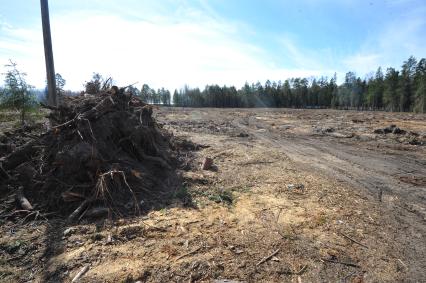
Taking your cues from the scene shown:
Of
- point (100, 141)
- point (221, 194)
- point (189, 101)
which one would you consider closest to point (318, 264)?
point (221, 194)

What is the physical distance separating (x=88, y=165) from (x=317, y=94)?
83015 mm

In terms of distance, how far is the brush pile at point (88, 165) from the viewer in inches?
204

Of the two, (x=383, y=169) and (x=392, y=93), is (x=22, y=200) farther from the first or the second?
(x=392, y=93)

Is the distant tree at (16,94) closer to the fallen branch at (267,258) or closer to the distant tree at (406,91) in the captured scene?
A: the fallen branch at (267,258)

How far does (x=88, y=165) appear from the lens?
5535 millimetres

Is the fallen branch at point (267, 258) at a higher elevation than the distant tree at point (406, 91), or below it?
below

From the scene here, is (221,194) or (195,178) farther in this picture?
(195,178)

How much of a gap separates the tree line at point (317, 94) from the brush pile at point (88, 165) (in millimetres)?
58336

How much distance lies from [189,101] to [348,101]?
4652 cm

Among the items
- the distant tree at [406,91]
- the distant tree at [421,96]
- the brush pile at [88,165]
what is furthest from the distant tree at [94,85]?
the distant tree at [406,91]

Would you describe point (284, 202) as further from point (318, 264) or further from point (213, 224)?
point (318, 264)

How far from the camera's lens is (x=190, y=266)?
11.8 feet

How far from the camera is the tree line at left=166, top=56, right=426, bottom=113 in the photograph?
195 ft

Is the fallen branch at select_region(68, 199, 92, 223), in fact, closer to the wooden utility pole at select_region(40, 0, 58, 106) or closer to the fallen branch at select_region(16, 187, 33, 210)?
the fallen branch at select_region(16, 187, 33, 210)
